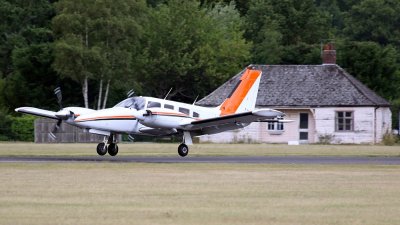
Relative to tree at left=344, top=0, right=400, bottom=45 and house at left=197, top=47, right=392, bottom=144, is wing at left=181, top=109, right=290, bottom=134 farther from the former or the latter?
tree at left=344, top=0, right=400, bottom=45

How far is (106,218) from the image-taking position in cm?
1716

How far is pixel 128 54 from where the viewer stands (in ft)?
224

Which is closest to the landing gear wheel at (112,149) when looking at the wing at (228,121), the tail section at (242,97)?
the wing at (228,121)

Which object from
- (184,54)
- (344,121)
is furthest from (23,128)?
(344,121)

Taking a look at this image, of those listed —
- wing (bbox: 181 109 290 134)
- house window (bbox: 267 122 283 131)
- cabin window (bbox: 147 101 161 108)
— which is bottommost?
wing (bbox: 181 109 290 134)

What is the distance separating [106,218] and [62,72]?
49871 mm

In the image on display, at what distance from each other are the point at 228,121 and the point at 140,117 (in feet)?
10.7

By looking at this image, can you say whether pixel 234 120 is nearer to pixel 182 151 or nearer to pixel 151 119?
pixel 182 151

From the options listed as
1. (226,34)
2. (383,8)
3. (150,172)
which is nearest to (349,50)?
(226,34)

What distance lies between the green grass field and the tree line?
34.3 m

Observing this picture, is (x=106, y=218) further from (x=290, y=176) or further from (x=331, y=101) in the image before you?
(x=331, y=101)

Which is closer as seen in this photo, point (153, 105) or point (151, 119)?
point (151, 119)

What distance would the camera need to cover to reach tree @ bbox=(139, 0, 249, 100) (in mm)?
70688

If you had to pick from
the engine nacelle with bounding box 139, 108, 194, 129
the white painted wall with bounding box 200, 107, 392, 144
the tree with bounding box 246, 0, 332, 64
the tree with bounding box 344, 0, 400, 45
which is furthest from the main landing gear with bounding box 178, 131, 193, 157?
the tree with bounding box 344, 0, 400, 45
